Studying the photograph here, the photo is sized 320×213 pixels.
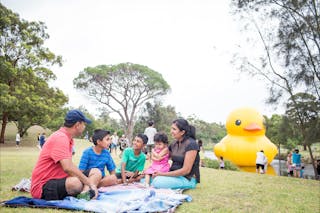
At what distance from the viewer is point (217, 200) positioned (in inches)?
168

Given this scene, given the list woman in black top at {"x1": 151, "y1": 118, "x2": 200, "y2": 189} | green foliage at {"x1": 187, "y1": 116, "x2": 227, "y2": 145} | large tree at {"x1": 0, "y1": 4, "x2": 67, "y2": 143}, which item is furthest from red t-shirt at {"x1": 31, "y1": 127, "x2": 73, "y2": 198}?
green foliage at {"x1": 187, "y1": 116, "x2": 227, "y2": 145}

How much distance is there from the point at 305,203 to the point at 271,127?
23944 millimetres

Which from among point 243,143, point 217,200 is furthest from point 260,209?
point 243,143

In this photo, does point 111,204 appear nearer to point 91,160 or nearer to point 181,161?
point 91,160

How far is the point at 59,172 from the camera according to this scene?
3496mm

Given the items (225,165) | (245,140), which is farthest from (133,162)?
(245,140)

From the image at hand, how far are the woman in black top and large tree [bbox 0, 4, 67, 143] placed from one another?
18.4m

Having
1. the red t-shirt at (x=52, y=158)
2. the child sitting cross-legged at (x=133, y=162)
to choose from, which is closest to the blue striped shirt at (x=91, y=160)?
the child sitting cross-legged at (x=133, y=162)

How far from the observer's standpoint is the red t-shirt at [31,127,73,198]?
330cm

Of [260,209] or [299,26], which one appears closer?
[260,209]

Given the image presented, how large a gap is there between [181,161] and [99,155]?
1.34 metres

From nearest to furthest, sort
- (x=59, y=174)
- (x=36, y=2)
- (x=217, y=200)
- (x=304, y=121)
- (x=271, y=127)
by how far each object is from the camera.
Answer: (x=59, y=174), (x=217, y=200), (x=304, y=121), (x=36, y=2), (x=271, y=127)

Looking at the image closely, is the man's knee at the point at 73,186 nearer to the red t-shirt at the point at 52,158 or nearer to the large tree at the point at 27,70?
the red t-shirt at the point at 52,158

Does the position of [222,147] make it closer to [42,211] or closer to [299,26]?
[299,26]
